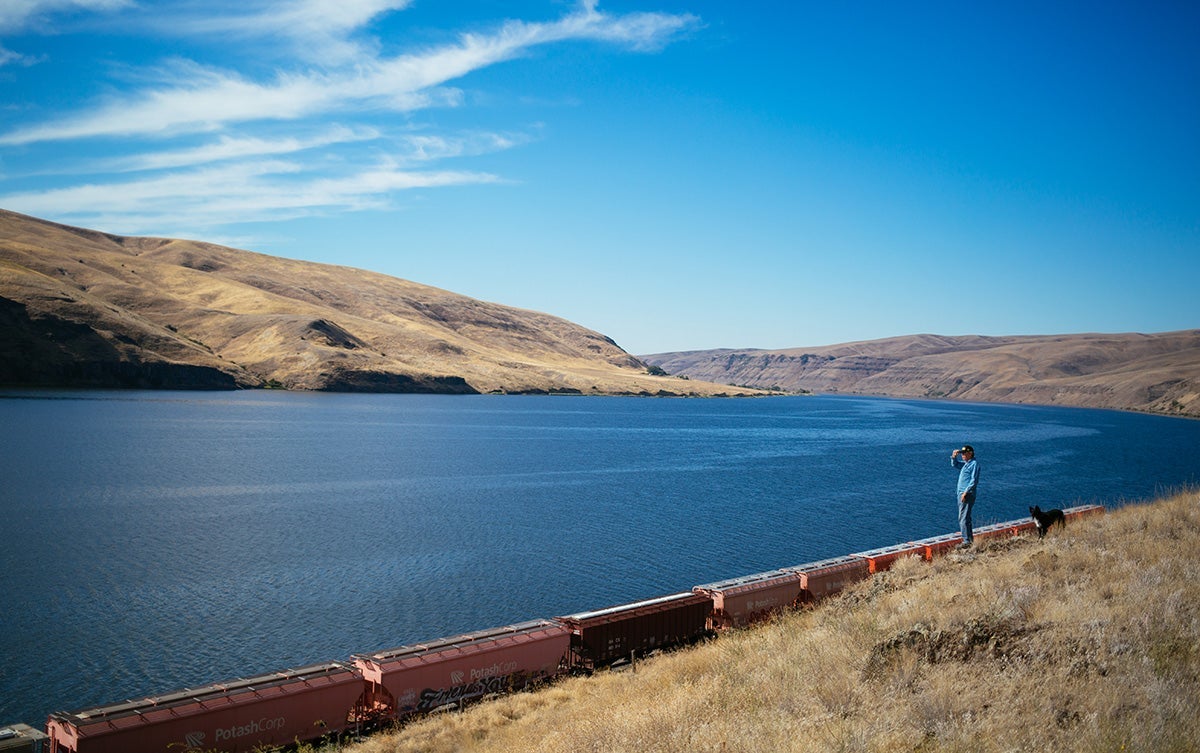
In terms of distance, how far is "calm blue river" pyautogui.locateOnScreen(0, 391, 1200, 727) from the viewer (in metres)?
28.4

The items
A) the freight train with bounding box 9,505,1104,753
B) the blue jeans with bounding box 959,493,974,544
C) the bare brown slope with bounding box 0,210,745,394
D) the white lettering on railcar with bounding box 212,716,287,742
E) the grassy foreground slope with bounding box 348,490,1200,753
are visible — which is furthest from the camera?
the bare brown slope with bounding box 0,210,745,394

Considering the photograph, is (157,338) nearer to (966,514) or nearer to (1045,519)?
(966,514)

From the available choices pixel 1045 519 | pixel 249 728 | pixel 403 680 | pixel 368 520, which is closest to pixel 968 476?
pixel 1045 519

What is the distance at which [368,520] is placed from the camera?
49.4 meters

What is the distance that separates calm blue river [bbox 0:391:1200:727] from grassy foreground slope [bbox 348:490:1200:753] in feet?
46.9

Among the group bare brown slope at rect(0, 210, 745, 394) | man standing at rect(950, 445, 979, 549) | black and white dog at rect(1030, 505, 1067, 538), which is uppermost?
bare brown slope at rect(0, 210, 745, 394)

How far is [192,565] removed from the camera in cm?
3697

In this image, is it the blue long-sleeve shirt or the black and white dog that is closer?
the blue long-sleeve shirt

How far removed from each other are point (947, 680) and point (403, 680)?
1406 centimetres

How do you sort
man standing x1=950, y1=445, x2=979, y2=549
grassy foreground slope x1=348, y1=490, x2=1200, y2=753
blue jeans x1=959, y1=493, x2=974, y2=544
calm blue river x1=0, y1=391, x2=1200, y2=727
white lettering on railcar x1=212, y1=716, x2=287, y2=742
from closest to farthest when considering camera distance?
grassy foreground slope x1=348, y1=490, x2=1200, y2=753 < white lettering on railcar x1=212, y1=716, x2=287, y2=742 < man standing x1=950, y1=445, x2=979, y2=549 < blue jeans x1=959, y1=493, x2=974, y2=544 < calm blue river x1=0, y1=391, x2=1200, y2=727

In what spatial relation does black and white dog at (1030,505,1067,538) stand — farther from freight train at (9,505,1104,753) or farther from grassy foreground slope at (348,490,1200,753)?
freight train at (9,505,1104,753)

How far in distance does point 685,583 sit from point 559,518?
16372mm

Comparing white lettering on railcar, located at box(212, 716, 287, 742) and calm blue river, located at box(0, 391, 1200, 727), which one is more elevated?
white lettering on railcar, located at box(212, 716, 287, 742)

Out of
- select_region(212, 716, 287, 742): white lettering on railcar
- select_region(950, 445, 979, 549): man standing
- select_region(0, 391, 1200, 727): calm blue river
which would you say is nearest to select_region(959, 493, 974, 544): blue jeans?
select_region(950, 445, 979, 549): man standing
